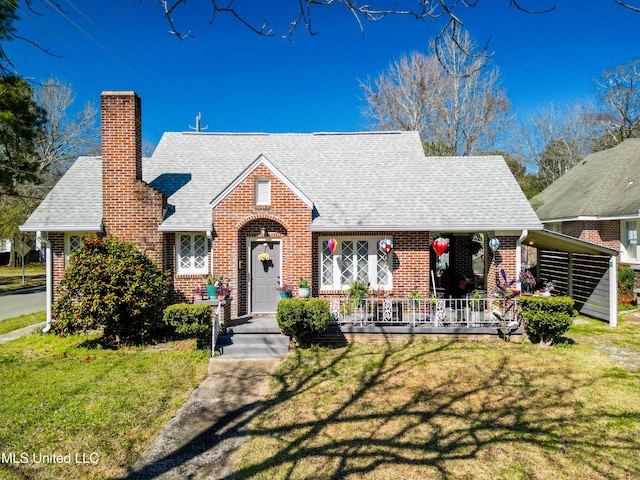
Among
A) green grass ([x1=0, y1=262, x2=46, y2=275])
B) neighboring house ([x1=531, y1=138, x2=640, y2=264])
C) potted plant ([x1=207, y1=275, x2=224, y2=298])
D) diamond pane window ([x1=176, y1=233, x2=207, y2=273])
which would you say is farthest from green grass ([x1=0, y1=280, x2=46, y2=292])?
neighboring house ([x1=531, y1=138, x2=640, y2=264])

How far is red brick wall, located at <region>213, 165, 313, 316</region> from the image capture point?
1144 centimetres

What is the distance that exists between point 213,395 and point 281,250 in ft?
17.2

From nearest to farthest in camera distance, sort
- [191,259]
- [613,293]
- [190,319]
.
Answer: [190,319]
[191,259]
[613,293]

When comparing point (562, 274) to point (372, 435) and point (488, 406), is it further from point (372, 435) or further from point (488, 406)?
point (372, 435)

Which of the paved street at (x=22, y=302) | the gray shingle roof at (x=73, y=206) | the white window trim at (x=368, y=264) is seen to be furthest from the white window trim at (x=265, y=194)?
the paved street at (x=22, y=302)

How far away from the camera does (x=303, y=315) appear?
9.55m

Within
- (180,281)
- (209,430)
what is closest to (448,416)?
(209,430)

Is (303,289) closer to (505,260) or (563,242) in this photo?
(505,260)

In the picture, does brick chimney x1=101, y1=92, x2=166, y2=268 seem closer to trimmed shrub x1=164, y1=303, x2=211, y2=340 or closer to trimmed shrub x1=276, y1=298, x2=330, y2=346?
trimmed shrub x1=164, y1=303, x2=211, y2=340

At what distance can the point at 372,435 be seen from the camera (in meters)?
5.82

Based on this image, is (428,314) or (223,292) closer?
(223,292)

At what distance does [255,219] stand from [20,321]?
31.9 ft

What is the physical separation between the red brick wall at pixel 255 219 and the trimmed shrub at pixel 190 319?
1.75m

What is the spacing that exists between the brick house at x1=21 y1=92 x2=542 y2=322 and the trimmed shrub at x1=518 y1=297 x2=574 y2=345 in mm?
1967
